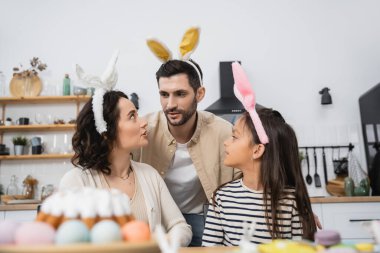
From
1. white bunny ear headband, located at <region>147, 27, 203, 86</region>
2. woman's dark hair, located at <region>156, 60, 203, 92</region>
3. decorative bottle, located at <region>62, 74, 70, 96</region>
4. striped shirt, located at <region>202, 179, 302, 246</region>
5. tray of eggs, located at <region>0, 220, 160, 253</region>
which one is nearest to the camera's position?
tray of eggs, located at <region>0, 220, 160, 253</region>

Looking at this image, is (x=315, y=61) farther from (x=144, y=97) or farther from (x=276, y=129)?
(x=276, y=129)

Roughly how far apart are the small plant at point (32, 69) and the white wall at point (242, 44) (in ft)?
0.30

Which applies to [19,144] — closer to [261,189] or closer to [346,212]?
[261,189]

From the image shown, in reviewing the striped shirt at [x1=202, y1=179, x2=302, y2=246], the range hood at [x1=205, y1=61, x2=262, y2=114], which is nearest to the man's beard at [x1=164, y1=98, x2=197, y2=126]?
the striped shirt at [x1=202, y1=179, x2=302, y2=246]

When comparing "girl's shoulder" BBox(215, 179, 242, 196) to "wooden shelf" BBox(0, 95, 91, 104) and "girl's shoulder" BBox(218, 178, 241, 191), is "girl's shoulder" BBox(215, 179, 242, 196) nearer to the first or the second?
"girl's shoulder" BBox(218, 178, 241, 191)

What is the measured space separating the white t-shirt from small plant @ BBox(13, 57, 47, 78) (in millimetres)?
2264

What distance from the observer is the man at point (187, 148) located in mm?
1942

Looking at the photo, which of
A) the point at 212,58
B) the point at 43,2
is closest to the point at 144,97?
the point at 212,58

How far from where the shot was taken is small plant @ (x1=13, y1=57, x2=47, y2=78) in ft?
11.8

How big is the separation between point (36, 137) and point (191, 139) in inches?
85.3

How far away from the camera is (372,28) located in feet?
12.3

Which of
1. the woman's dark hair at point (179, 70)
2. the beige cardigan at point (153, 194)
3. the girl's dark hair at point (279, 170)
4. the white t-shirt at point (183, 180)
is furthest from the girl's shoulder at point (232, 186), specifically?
the woman's dark hair at point (179, 70)

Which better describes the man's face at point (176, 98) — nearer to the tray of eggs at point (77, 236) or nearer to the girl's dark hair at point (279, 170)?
the girl's dark hair at point (279, 170)

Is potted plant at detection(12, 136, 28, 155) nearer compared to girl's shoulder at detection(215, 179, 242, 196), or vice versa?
girl's shoulder at detection(215, 179, 242, 196)
